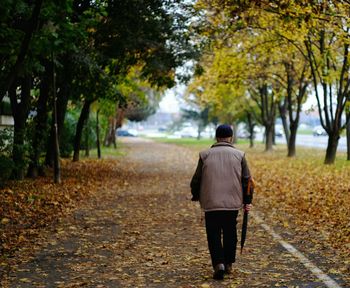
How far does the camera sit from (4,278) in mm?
7016

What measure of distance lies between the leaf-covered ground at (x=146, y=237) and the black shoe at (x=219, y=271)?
92mm

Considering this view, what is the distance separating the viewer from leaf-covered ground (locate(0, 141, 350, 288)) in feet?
23.3

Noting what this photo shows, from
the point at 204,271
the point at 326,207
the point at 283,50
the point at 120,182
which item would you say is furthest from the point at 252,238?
the point at 283,50

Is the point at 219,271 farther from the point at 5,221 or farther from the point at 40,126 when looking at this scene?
the point at 40,126

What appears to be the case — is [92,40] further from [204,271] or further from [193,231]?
[204,271]

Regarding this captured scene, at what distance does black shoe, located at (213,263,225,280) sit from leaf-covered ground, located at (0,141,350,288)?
9 centimetres

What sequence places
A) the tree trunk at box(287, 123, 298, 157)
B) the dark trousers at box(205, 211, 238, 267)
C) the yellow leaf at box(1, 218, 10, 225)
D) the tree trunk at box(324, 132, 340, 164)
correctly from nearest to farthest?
1. the dark trousers at box(205, 211, 238, 267)
2. the yellow leaf at box(1, 218, 10, 225)
3. the tree trunk at box(324, 132, 340, 164)
4. the tree trunk at box(287, 123, 298, 157)

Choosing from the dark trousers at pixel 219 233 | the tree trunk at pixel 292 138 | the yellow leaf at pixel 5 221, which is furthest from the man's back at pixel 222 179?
the tree trunk at pixel 292 138

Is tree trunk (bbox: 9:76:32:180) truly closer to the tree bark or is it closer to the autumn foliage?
the autumn foliage

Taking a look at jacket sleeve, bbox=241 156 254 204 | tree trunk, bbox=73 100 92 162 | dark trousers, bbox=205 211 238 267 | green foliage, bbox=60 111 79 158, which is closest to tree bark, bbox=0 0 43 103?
jacket sleeve, bbox=241 156 254 204

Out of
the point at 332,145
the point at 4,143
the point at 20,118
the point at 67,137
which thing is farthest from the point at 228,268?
the point at 67,137

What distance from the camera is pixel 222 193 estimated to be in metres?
6.88

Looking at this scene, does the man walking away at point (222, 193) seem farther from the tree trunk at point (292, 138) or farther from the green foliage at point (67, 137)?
the tree trunk at point (292, 138)

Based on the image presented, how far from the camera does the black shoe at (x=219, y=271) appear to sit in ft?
22.4
